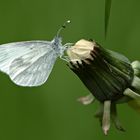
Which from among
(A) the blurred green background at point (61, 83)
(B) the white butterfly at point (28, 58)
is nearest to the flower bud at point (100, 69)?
(B) the white butterfly at point (28, 58)

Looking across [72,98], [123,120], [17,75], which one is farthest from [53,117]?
[17,75]

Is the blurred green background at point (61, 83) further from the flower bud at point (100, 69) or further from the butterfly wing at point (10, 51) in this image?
the flower bud at point (100, 69)

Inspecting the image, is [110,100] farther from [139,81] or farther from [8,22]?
[8,22]

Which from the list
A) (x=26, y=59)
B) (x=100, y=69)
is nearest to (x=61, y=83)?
(x=26, y=59)

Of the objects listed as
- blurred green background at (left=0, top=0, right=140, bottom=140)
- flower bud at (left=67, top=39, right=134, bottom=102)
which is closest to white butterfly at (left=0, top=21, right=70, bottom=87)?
flower bud at (left=67, top=39, right=134, bottom=102)

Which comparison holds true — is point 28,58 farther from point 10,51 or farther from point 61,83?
point 61,83

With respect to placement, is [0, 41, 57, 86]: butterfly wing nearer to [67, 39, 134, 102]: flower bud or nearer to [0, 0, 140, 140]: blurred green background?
[67, 39, 134, 102]: flower bud
